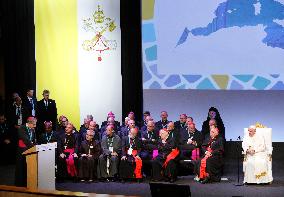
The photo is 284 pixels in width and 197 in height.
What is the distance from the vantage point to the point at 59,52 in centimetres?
1269

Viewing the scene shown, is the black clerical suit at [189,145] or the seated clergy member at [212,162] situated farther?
the black clerical suit at [189,145]

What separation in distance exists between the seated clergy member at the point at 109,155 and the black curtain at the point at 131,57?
1991mm

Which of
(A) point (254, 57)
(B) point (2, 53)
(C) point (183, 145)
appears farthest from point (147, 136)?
(B) point (2, 53)

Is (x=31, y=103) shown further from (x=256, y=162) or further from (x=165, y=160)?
(x=256, y=162)

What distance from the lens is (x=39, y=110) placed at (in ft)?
39.0

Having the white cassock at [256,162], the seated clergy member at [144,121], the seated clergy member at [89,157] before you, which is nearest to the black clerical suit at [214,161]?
the white cassock at [256,162]

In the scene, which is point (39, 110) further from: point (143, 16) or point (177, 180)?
point (177, 180)

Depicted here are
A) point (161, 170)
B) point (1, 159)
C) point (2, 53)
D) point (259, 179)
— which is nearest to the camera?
point (259, 179)

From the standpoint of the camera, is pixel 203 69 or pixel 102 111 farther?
pixel 102 111

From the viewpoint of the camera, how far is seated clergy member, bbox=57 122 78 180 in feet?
32.6

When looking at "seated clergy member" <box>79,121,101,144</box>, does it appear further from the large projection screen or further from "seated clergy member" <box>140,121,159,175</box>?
the large projection screen

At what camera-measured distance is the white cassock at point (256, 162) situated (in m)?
9.01

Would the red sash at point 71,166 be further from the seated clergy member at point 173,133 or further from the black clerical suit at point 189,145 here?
the black clerical suit at point 189,145

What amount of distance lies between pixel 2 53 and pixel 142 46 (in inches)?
142
